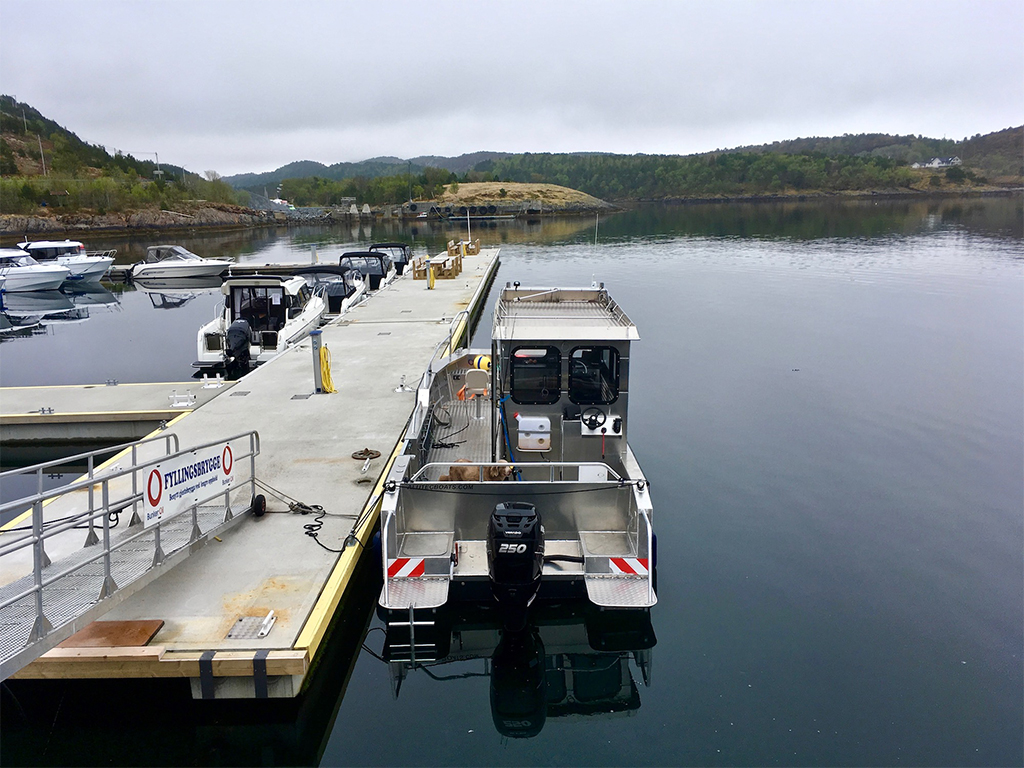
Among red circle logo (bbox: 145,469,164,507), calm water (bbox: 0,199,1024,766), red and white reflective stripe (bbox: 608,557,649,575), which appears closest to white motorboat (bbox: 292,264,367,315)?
calm water (bbox: 0,199,1024,766)

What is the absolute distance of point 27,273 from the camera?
144ft

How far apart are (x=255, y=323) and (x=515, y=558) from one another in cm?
1812

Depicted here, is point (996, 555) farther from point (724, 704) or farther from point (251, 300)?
point (251, 300)

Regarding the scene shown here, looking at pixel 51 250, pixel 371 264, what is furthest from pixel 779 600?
pixel 51 250

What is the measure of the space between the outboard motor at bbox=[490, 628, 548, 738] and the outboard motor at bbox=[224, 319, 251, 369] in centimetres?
1469

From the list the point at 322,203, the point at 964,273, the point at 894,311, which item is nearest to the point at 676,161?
the point at 322,203

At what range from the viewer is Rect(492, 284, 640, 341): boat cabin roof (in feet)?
30.5

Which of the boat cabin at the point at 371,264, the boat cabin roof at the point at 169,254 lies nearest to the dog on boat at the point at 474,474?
the boat cabin at the point at 371,264

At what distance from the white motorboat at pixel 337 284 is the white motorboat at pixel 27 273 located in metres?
24.0

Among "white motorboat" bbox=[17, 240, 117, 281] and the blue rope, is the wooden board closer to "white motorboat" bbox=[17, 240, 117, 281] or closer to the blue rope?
the blue rope

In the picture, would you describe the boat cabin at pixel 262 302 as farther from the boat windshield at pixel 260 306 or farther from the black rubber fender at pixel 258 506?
the black rubber fender at pixel 258 506

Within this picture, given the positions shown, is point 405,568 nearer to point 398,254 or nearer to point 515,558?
point 515,558

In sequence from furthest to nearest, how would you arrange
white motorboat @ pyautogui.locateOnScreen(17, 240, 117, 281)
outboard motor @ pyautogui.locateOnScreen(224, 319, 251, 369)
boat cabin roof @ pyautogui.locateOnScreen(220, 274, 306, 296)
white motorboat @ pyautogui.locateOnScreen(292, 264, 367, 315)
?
white motorboat @ pyautogui.locateOnScreen(17, 240, 117, 281)
white motorboat @ pyautogui.locateOnScreen(292, 264, 367, 315)
boat cabin roof @ pyautogui.locateOnScreen(220, 274, 306, 296)
outboard motor @ pyautogui.locateOnScreen(224, 319, 251, 369)

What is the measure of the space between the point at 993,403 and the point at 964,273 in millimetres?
26379
